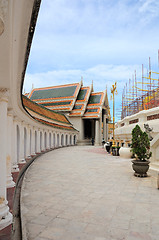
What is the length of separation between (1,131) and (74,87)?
3710 cm

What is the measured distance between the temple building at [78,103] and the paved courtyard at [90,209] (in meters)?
28.4

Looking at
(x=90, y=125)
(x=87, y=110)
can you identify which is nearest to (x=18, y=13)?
(x=87, y=110)

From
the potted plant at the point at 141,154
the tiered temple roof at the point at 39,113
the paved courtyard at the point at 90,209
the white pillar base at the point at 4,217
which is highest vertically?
the tiered temple roof at the point at 39,113

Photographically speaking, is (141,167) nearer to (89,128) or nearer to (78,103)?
(78,103)

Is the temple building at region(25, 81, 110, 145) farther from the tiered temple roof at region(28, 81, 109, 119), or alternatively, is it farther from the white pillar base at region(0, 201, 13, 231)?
the white pillar base at region(0, 201, 13, 231)

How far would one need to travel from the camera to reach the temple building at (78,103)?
1444 inches

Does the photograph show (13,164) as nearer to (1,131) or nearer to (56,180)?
(56,180)

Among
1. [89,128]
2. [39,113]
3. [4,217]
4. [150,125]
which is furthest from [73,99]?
[4,217]

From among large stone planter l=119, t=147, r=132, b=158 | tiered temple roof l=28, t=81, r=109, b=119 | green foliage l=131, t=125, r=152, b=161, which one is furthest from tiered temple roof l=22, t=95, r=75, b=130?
green foliage l=131, t=125, r=152, b=161

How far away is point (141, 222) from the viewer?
3.98 meters

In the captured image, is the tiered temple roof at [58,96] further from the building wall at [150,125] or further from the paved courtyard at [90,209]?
the paved courtyard at [90,209]

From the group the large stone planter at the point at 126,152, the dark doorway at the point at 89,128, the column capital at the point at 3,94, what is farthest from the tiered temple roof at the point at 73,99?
the column capital at the point at 3,94

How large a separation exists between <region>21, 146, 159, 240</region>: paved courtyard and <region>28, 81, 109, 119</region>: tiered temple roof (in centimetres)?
2916

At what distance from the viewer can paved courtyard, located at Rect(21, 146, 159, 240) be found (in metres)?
3.55
